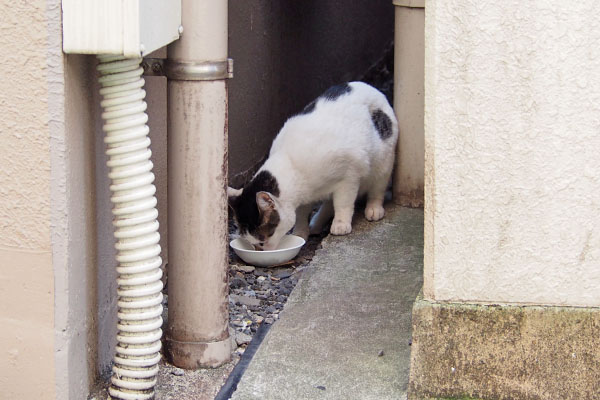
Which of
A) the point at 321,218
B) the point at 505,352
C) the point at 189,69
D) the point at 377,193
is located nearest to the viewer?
the point at 505,352

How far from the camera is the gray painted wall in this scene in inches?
226

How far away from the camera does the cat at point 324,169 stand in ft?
16.0

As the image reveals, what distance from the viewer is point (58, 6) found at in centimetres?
258

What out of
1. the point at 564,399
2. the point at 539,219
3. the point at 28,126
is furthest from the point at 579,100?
the point at 28,126

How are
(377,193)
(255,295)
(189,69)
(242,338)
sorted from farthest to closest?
1. (377,193)
2. (255,295)
3. (242,338)
4. (189,69)

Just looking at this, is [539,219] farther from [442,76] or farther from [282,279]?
[282,279]

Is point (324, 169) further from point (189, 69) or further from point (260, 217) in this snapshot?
point (189, 69)

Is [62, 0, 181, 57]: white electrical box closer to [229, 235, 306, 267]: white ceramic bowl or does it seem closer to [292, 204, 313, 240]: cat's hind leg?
[229, 235, 306, 267]: white ceramic bowl

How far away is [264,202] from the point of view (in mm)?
4750

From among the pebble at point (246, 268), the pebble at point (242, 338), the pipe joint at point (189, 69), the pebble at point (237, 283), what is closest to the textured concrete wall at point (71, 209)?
the pipe joint at point (189, 69)

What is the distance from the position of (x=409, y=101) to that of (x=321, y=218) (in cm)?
95

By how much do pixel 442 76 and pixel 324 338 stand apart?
4.42ft

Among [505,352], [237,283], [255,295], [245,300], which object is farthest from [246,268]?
[505,352]

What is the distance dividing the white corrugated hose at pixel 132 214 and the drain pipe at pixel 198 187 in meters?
0.25
